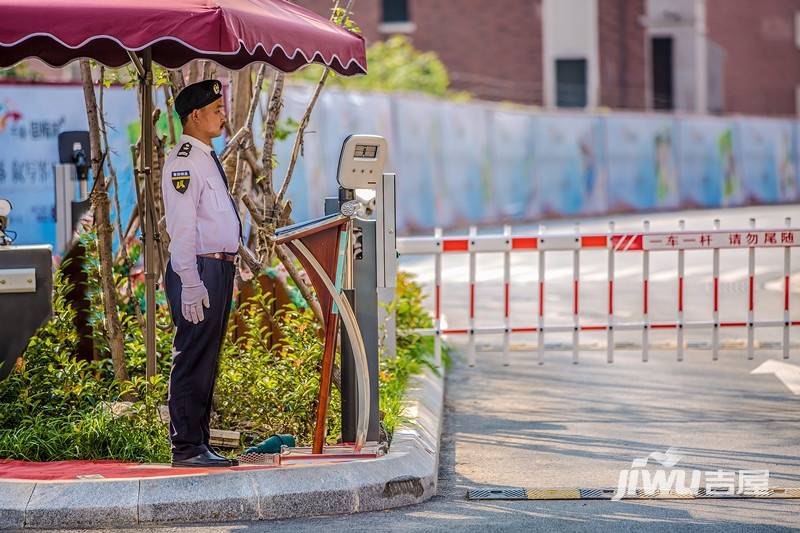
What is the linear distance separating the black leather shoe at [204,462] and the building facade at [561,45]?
39151mm

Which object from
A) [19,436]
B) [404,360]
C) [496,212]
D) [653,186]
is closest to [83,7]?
[19,436]

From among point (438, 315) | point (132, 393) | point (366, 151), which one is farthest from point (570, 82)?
point (366, 151)

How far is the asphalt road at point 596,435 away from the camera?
6.70 metres

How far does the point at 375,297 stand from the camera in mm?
7559

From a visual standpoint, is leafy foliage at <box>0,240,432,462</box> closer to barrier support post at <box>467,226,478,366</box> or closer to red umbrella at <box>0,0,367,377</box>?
red umbrella at <box>0,0,367,377</box>

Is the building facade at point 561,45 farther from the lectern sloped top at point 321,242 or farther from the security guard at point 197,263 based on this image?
the security guard at point 197,263

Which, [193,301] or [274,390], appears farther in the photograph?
[274,390]

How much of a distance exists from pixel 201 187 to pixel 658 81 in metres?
52.4

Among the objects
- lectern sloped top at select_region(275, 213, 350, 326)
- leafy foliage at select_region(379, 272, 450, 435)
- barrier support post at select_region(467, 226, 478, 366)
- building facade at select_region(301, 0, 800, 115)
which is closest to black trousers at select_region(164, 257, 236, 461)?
lectern sloped top at select_region(275, 213, 350, 326)

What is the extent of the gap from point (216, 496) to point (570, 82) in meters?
42.2

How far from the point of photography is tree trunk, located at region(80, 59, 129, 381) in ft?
27.4

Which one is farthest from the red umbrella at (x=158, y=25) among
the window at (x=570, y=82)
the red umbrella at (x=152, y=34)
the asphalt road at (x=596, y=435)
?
the window at (x=570, y=82)

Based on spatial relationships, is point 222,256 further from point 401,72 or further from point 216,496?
point 401,72

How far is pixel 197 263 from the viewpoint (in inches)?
274
